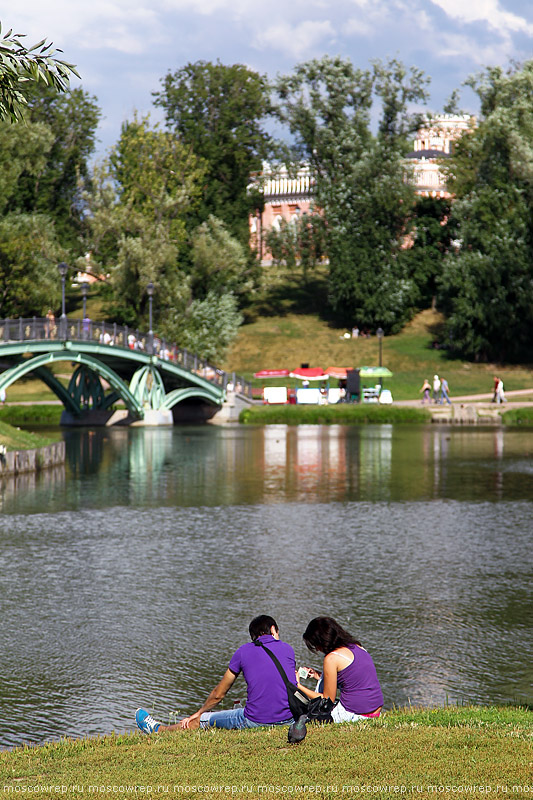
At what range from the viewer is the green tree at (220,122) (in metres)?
86.0

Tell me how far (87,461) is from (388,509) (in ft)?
50.4

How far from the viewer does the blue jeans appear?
7.95 meters

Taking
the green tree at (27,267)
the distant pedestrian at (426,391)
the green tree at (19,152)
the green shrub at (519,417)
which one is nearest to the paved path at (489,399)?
the distant pedestrian at (426,391)

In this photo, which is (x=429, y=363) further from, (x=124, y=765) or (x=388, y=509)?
(x=124, y=765)

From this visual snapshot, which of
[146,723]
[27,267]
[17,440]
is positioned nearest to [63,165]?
[27,267]

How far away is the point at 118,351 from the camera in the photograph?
171ft

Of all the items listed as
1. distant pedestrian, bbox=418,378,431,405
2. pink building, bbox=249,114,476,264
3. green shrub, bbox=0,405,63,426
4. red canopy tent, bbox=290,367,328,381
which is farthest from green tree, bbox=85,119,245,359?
pink building, bbox=249,114,476,264

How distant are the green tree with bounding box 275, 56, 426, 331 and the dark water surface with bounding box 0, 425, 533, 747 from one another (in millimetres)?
48745

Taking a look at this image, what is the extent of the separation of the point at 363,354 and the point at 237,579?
62474 mm

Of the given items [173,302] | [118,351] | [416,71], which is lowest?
[118,351]

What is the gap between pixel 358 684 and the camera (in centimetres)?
806

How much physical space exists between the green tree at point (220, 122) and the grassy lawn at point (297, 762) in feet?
260

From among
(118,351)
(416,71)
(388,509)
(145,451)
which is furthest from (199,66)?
(388,509)

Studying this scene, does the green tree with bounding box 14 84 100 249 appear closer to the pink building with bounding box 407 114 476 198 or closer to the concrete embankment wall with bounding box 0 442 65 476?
the pink building with bounding box 407 114 476 198
